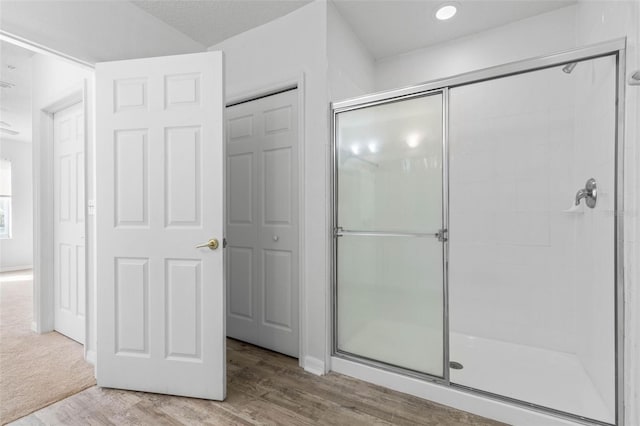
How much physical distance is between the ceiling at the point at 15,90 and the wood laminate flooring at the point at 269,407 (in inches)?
119

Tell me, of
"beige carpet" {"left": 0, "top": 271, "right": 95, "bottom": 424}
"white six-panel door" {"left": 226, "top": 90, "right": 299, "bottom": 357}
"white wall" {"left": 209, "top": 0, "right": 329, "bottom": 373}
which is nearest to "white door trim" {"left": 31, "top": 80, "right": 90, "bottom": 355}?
"beige carpet" {"left": 0, "top": 271, "right": 95, "bottom": 424}

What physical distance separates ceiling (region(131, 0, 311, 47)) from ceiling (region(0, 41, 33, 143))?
1.51 metres

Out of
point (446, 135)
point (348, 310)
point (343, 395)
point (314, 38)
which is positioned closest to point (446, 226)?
point (446, 135)

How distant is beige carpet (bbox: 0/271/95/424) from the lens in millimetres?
1813

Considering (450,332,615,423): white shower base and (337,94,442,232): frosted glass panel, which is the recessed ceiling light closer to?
(337,94,442,232): frosted glass panel

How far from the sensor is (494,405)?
1646 mm

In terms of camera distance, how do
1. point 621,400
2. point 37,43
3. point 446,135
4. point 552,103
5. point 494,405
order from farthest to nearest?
1. point 552,103
2. point 446,135
3. point 37,43
4. point 494,405
5. point 621,400

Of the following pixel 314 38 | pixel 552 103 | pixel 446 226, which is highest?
pixel 314 38

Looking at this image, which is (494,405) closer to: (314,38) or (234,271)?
(234,271)

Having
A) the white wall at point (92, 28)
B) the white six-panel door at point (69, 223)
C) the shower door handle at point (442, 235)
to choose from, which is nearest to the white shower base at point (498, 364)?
the shower door handle at point (442, 235)

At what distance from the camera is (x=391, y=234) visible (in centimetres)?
210

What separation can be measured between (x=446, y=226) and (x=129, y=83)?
2.19 meters

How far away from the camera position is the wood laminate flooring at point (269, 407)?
1.64 m

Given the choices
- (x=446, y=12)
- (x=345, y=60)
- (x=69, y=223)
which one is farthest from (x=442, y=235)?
(x=69, y=223)
